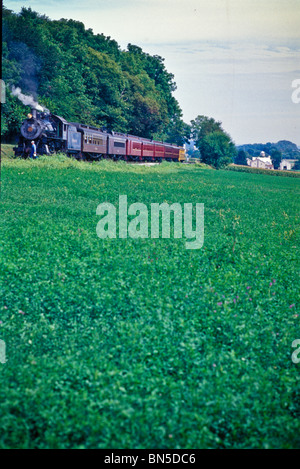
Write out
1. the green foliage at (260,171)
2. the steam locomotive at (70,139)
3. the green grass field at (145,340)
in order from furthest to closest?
the green foliage at (260,171) → the steam locomotive at (70,139) → the green grass field at (145,340)

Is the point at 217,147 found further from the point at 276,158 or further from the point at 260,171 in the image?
the point at 260,171

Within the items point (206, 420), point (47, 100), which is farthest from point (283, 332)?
point (47, 100)

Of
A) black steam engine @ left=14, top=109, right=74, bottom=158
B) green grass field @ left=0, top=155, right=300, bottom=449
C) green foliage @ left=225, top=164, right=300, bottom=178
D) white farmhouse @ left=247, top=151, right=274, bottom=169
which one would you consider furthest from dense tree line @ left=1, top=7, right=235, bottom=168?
green grass field @ left=0, top=155, right=300, bottom=449

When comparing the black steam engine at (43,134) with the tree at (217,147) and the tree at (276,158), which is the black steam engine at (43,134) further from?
the tree at (276,158)

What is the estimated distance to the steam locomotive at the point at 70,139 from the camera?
2567cm

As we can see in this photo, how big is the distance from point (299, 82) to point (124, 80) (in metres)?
22.4

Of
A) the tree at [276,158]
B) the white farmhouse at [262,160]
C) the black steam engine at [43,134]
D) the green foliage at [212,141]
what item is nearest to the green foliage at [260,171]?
the white farmhouse at [262,160]

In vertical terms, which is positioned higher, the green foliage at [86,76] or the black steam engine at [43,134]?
the green foliage at [86,76]

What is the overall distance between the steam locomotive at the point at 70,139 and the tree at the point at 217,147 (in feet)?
24.5

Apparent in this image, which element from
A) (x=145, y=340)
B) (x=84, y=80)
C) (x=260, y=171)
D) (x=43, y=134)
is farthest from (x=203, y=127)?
(x=260, y=171)

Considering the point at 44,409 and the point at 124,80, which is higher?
the point at 124,80

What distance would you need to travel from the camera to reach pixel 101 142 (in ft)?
105

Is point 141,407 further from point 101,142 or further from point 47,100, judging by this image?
point 101,142

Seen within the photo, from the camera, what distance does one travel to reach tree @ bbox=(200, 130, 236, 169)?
24547mm
